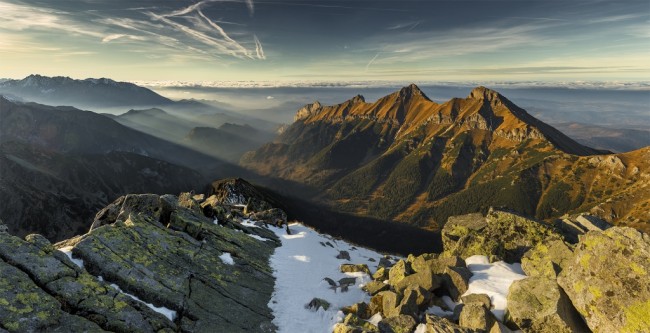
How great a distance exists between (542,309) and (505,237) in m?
16.0

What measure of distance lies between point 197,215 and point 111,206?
1077 centimetres

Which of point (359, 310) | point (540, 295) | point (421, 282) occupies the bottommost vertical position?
point (359, 310)

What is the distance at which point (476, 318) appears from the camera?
23016mm

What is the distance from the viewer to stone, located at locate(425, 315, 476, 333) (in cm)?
2219

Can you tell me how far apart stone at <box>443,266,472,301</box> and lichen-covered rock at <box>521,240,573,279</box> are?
18.2 ft

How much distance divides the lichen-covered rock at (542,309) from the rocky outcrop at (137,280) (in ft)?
62.9

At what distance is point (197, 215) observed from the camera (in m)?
46.4

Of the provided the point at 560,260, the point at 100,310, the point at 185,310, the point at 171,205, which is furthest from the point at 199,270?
the point at 560,260

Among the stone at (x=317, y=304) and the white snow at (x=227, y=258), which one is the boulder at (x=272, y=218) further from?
the stone at (x=317, y=304)

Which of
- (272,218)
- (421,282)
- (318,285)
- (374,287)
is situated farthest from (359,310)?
(272,218)

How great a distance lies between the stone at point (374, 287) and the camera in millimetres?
33312

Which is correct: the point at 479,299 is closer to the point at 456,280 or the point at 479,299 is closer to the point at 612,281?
the point at 456,280

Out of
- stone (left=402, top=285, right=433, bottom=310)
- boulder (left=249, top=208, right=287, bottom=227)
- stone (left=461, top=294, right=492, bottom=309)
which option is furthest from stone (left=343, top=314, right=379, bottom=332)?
boulder (left=249, top=208, right=287, bottom=227)

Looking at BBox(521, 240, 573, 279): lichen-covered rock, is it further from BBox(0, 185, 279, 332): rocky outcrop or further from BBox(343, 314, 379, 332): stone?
BBox(0, 185, 279, 332): rocky outcrop
